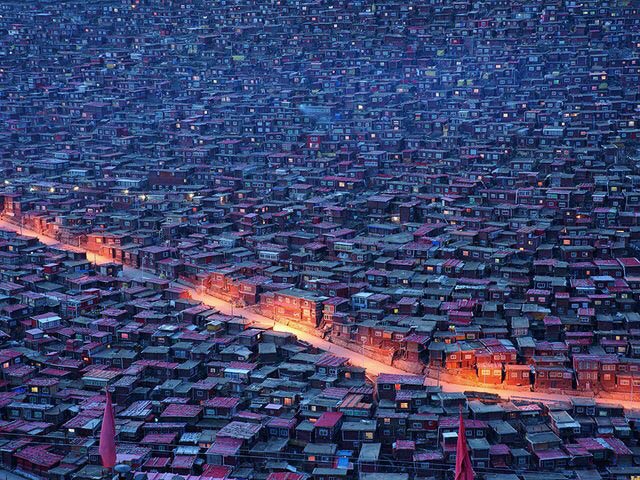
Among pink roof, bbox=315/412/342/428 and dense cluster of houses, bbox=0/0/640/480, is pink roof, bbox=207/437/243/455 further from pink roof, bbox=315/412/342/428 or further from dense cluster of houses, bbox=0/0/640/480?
pink roof, bbox=315/412/342/428

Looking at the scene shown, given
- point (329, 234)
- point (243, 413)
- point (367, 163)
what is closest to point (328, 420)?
point (243, 413)

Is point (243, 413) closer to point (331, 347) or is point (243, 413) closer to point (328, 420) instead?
point (328, 420)

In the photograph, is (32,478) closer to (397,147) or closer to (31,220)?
(31,220)

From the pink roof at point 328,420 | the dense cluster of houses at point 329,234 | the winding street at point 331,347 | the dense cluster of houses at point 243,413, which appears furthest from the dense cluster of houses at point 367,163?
the pink roof at point 328,420

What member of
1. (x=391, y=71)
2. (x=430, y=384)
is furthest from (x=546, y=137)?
(x=430, y=384)

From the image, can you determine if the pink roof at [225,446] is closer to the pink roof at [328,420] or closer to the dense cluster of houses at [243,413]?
the dense cluster of houses at [243,413]

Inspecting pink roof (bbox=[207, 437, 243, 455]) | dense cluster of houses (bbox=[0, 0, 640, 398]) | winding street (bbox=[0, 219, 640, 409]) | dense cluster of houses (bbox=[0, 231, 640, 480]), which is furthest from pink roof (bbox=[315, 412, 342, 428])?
dense cluster of houses (bbox=[0, 0, 640, 398])
